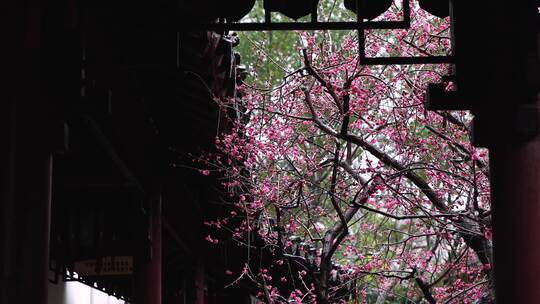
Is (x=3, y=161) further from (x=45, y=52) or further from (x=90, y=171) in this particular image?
(x=90, y=171)

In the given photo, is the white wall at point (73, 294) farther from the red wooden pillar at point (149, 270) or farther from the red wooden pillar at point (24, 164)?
the red wooden pillar at point (24, 164)

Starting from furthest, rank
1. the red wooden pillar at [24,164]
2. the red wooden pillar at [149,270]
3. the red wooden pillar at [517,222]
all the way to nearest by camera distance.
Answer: the red wooden pillar at [149,270], the red wooden pillar at [517,222], the red wooden pillar at [24,164]

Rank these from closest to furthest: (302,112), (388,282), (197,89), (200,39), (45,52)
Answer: (45,52) → (200,39) → (197,89) → (302,112) → (388,282)

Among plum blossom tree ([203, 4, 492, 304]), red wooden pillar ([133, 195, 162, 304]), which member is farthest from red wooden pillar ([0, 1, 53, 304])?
red wooden pillar ([133, 195, 162, 304])

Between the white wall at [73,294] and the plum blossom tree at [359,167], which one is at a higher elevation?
the plum blossom tree at [359,167]

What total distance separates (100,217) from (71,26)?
4913 millimetres

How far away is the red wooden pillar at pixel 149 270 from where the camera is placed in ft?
35.1

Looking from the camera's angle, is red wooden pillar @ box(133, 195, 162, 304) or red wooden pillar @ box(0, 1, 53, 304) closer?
red wooden pillar @ box(0, 1, 53, 304)

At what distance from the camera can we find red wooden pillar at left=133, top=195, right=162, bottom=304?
10.7 meters

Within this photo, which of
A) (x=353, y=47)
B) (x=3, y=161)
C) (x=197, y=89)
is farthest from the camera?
(x=353, y=47)

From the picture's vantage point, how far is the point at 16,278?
4.76m

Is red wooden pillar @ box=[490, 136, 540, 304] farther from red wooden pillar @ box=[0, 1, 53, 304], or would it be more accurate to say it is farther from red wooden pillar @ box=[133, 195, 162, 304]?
red wooden pillar @ box=[133, 195, 162, 304]

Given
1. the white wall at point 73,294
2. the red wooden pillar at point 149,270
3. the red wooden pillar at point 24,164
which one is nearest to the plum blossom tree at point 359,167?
the red wooden pillar at point 149,270

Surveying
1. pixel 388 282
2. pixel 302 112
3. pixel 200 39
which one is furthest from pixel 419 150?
pixel 388 282
